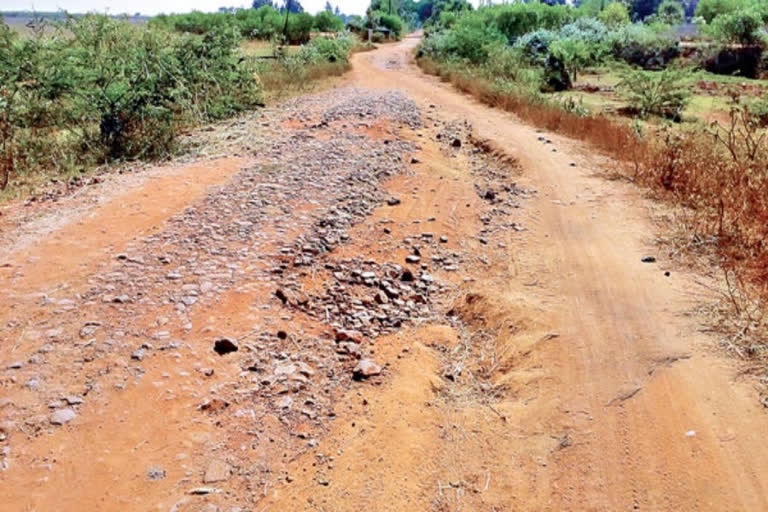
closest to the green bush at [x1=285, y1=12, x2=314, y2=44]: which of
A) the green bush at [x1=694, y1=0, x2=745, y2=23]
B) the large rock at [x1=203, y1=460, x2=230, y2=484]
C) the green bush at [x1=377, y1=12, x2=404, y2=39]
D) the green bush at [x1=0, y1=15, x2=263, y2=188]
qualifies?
the green bush at [x1=377, y1=12, x2=404, y2=39]

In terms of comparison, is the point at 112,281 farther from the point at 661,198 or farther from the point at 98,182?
the point at 661,198

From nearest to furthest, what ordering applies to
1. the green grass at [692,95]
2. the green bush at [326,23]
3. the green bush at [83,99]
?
the green bush at [83,99]
the green grass at [692,95]
the green bush at [326,23]

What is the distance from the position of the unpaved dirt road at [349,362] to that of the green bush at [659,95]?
8.97m

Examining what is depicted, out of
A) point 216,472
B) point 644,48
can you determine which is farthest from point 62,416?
point 644,48

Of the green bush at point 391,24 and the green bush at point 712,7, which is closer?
the green bush at point 712,7

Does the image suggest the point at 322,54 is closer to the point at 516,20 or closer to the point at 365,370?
the point at 365,370

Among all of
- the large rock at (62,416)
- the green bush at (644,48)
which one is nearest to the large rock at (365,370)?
the large rock at (62,416)

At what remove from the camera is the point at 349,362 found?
11.0ft

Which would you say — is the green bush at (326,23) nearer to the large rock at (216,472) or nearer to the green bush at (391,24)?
the green bush at (391,24)

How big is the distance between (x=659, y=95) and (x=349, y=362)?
13.1 meters

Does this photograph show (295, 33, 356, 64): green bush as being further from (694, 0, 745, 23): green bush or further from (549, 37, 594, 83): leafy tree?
(694, 0, 745, 23): green bush

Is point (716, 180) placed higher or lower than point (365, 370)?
higher

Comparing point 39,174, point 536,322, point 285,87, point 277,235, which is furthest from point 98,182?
point 285,87

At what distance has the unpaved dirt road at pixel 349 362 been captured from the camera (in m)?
2.45
